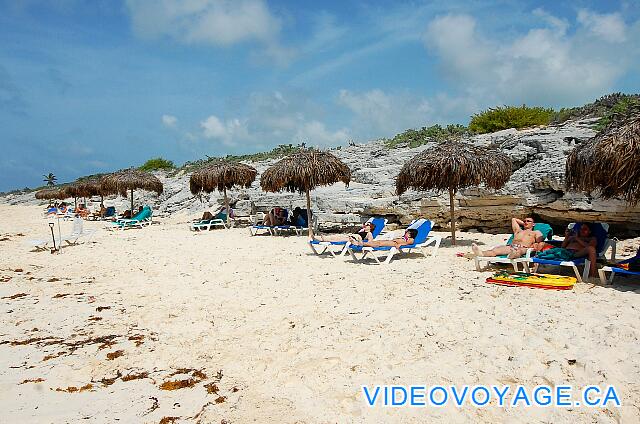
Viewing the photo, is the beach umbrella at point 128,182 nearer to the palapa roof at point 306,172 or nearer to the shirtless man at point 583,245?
the palapa roof at point 306,172

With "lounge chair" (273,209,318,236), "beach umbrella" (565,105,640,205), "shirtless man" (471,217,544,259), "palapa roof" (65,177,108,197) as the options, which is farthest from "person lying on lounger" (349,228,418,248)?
"palapa roof" (65,177,108,197)

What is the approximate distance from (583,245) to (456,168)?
2.72 meters

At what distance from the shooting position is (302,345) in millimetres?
3883

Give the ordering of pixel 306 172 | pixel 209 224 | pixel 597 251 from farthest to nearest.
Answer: pixel 209 224, pixel 306 172, pixel 597 251

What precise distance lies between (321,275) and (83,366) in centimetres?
344

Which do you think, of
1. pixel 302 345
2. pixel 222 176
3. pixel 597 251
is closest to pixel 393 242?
pixel 597 251

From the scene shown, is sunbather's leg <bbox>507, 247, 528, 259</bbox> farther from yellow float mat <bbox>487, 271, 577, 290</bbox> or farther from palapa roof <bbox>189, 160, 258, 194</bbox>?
palapa roof <bbox>189, 160, 258, 194</bbox>

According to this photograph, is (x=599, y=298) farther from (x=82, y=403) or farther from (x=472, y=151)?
(x=82, y=403)

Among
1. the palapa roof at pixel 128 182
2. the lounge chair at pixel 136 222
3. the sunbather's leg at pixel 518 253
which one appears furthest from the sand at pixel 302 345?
the palapa roof at pixel 128 182

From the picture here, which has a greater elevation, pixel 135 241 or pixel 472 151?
pixel 472 151

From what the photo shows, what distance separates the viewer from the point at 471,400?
9.47ft

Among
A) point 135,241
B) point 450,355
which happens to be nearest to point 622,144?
point 450,355

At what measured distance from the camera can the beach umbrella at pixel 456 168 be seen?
7.82 m

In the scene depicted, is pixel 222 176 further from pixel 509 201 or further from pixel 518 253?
pixel 518 253
